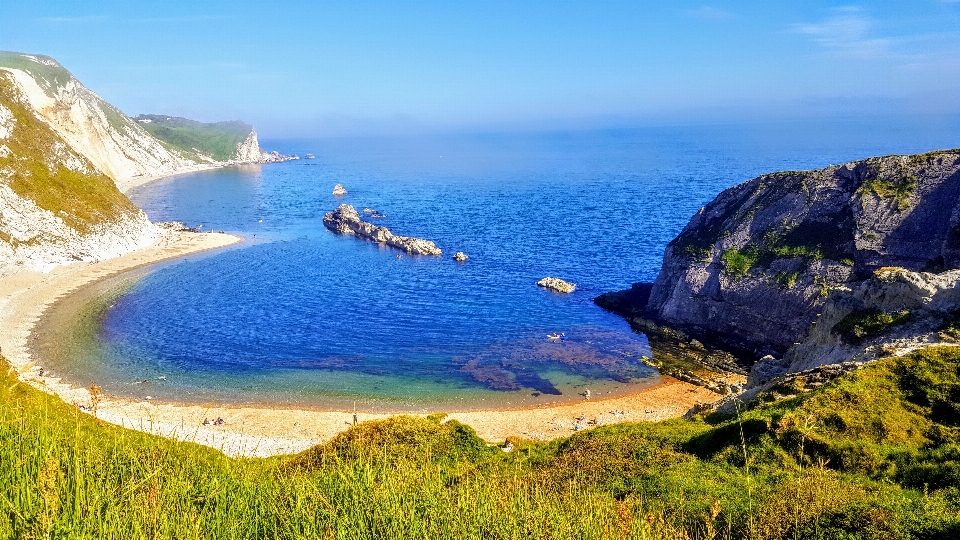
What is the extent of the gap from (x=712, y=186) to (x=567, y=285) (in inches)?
4082

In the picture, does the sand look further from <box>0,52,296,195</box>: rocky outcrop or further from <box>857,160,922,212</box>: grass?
<box>0,52,296,195</box>: rocky outcrop

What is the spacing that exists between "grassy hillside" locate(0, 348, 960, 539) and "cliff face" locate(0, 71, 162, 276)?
63627 mm

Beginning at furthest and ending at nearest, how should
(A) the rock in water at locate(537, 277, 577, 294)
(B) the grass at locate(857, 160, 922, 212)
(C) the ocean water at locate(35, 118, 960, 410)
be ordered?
(A) the rock in water at locate(537, 277, 577, 294) → (B) the grass at locate(857, 160, 922, 212) → (C) the ocean water at locate(35, 118, 960, 410)

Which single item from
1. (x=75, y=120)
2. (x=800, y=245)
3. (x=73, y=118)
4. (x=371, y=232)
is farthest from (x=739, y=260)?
(x=75, y=120)

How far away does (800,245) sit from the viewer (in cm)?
5559

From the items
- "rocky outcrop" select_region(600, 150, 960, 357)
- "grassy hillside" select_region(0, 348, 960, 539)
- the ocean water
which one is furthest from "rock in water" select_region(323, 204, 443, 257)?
"grassy hillside" select_region(0, 348, 960, 539)

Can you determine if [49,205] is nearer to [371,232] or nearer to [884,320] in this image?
[371,232]

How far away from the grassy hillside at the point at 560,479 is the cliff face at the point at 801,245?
29452 millimetres

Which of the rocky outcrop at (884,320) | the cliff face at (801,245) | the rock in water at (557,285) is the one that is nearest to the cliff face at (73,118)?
the rock in water at (557,285)

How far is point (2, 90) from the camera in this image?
341 ft

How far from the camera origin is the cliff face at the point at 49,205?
76.4m

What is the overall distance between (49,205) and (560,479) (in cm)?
9306

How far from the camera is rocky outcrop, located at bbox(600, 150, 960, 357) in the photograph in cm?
5012

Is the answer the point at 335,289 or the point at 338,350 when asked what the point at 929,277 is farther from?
the point at 335,289
